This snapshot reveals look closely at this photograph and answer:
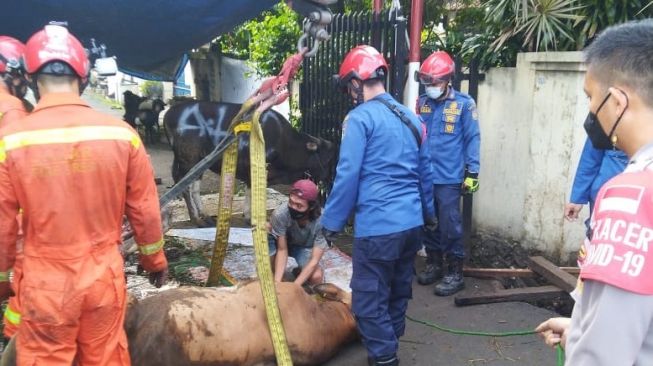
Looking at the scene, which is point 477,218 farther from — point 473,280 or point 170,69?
point 170,69

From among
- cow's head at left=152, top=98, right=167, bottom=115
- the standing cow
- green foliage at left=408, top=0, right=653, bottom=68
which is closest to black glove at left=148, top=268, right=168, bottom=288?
the standing cow

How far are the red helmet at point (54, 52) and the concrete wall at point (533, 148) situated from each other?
13.3ft

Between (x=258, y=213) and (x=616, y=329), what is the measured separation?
7.84 feet

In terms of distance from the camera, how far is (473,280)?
507 cm

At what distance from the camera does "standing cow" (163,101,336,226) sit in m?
6.75

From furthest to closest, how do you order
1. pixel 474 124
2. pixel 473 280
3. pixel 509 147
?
1. pixel 509 147
2. pixel 473 280
3. pixel 474 124

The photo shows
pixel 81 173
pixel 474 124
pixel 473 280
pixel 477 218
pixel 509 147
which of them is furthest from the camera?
pixel 477 218

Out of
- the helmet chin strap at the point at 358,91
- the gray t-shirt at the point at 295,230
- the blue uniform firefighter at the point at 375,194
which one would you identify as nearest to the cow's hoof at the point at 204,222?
the gray t-shirt at the point at 295,230

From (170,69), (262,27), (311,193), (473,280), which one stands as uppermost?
(262,27)

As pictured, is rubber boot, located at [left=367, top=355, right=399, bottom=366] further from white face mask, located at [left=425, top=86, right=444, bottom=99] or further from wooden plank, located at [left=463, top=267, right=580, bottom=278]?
white face mask, located at [left=425, top=86, right=444, bottom=99]

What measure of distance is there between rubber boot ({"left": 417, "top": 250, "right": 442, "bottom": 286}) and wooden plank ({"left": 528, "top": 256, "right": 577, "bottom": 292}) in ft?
2.59

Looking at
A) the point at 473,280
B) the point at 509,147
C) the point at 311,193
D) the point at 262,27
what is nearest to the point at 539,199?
the point at 509,147

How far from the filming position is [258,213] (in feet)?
10.9

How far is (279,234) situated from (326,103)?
286 centimetres
